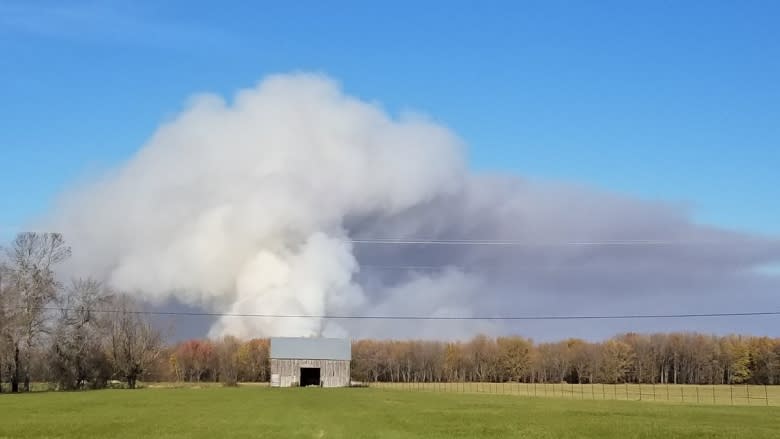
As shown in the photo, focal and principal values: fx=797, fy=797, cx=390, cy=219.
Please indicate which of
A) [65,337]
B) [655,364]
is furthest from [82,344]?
[655,364]

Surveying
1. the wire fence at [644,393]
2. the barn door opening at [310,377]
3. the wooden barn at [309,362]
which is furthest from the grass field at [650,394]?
the barn door opening at [310,377]

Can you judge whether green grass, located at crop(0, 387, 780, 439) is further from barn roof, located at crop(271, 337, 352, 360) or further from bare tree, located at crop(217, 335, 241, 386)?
bare tree, located at crop(217, 335, 241, 386)

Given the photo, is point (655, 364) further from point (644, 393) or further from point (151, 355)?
point (151, 355)

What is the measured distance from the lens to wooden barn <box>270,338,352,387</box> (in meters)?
112

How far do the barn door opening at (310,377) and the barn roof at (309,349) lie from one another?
8.37ft

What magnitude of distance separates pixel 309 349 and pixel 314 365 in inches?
96.6

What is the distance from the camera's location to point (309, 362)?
4454 inches

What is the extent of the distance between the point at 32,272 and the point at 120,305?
24.3 meters

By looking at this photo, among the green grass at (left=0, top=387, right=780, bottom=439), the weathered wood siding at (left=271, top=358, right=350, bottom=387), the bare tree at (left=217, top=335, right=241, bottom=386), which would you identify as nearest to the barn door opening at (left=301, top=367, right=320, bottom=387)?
the weathered wood siding at (left=271, top=358, right=350, bottom=387)

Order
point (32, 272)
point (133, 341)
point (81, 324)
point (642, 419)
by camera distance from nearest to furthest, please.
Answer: point (642, 419)
point (32, 272)
point (81, 324)
point (133, 341)

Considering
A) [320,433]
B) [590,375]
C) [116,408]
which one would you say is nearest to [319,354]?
[116,408]

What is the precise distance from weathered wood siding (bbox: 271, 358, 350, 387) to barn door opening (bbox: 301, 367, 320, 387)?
1.79 m

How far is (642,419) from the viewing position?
49.0 metres

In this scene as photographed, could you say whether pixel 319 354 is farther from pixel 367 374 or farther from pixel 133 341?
pixel 367 374
